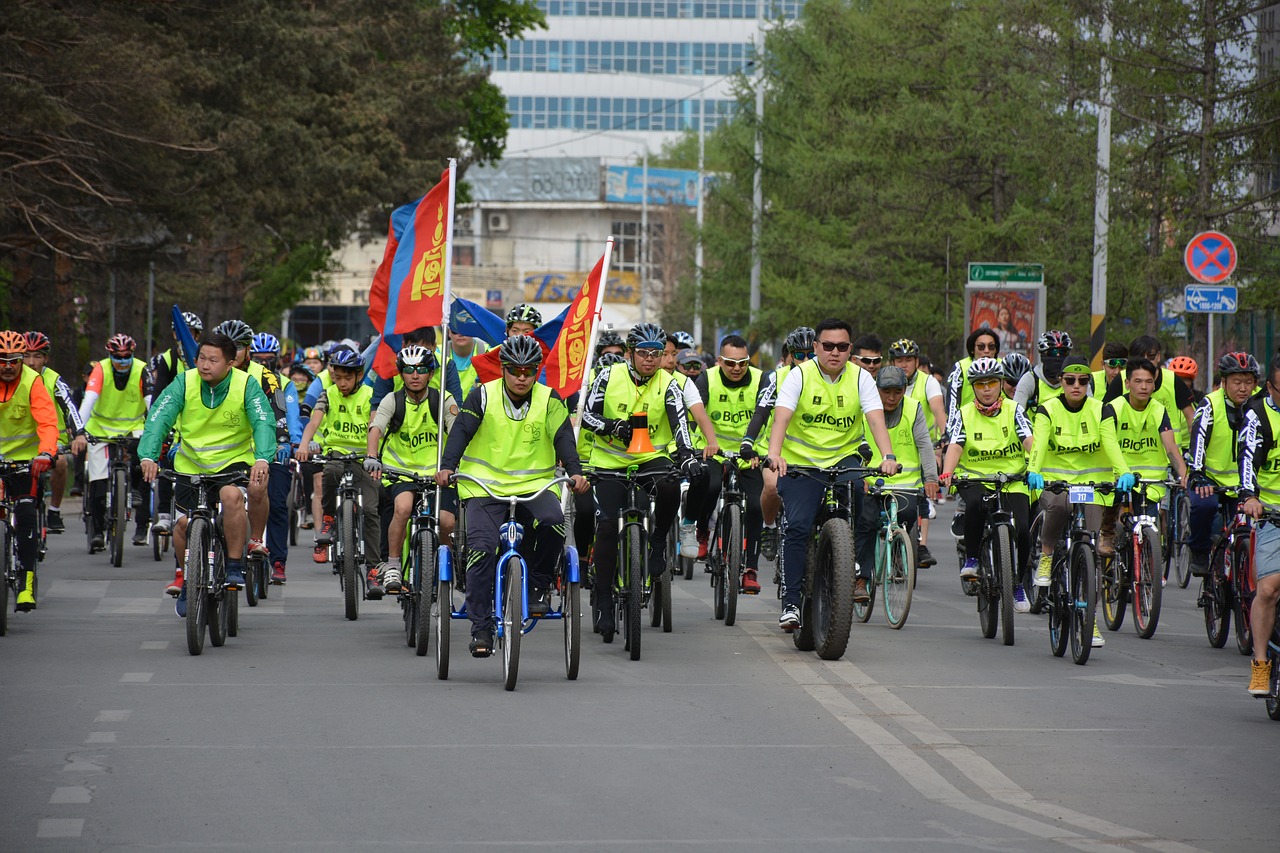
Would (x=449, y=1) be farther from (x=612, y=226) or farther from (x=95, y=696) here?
(x=612, y=226)

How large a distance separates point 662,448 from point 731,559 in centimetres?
145

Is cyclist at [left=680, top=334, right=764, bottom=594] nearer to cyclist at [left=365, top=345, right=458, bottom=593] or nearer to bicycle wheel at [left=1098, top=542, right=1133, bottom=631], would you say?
cyclist at [left=365, top=345, right=458, bottom=593]

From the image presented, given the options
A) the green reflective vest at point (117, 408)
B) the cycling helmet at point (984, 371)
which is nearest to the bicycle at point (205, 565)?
the cycling helmet at point (984, 371)

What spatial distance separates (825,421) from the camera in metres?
12.2

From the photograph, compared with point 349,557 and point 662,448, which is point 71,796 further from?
point 349,557

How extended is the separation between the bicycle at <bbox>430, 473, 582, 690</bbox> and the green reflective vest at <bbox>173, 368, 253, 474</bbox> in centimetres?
209

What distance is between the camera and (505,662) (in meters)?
10.4

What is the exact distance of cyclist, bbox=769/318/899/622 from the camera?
39.8 feet

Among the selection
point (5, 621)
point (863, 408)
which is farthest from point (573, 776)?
point (5, 621)

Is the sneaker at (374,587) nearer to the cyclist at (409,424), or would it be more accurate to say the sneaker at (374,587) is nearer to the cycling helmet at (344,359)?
the cyclist at (409,424)

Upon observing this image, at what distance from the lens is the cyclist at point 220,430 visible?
12.2 meters

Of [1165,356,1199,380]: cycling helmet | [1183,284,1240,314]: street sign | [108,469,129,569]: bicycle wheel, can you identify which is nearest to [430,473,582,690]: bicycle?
[108,469,129,569]: bicycle wheel

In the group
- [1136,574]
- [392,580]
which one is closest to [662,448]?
[392,580]

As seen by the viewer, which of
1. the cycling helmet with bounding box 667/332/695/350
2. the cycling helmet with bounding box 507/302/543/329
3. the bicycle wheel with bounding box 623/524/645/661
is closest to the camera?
the bicycle wheel with bounding box 623/524/645/661
